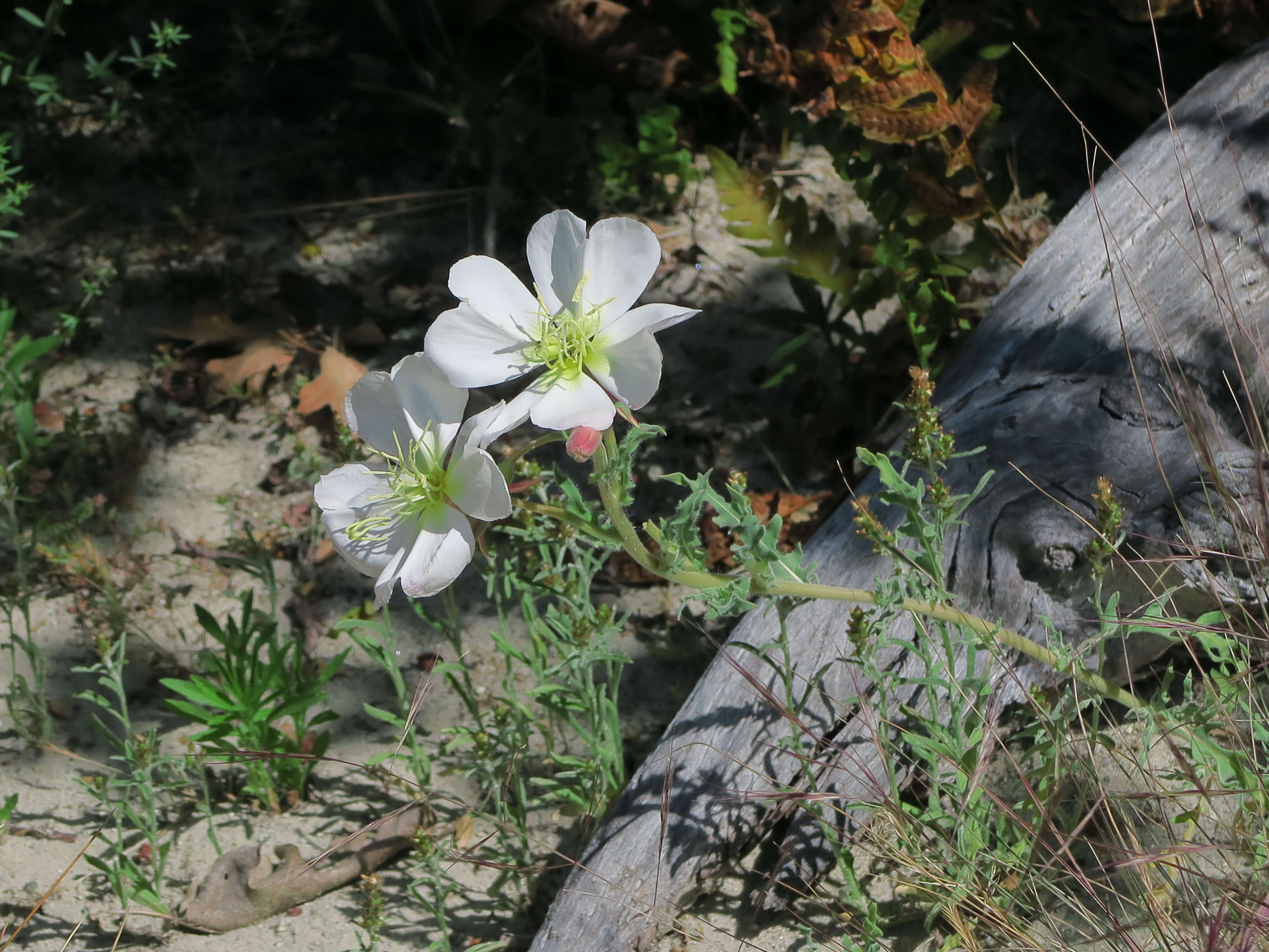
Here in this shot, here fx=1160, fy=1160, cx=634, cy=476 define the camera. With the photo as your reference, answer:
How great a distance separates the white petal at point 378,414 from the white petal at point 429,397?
0.03 meters

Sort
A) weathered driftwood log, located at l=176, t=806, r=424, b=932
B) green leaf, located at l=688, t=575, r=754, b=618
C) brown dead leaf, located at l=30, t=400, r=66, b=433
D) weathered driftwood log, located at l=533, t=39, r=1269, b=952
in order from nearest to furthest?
1. green leaf, located at l=688, t=575, r=754, b=618
2. weathered driftwood log, located at l=533, t=39, r=1269, b=952
3. weathered driftwood log, located at l=176, t=806, r=424, b=932
4. brown dead leaf, located at l=30, t=400, r=66, b=433

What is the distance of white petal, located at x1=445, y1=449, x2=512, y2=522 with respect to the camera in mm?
1438

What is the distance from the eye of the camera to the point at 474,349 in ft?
5.27

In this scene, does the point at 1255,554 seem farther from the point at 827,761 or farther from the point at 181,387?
the point at 181,387

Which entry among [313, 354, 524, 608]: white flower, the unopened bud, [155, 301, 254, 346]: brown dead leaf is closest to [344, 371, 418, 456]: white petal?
[313, 354, 524, 608]: white flower

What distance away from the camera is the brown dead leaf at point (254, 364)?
3494 mm

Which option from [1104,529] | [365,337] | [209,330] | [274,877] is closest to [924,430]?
[1104,529]

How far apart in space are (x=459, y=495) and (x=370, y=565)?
20 centimetres

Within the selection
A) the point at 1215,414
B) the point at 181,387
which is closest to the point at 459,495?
the point at 1215,414

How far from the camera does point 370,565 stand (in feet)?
5.44

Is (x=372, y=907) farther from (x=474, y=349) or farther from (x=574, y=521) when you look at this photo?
(x=474, y=349)

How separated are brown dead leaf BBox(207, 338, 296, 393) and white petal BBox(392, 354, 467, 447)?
6.64 feet

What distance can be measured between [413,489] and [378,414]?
153 mm

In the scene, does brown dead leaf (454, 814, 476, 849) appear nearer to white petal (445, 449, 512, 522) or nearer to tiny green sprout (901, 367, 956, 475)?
white petal (445, 449, 512, 522)
